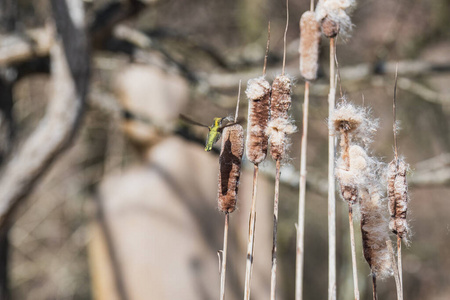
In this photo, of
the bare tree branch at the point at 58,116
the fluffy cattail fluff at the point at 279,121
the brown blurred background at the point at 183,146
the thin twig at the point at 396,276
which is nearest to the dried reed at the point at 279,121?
the fluffy cattail fluff at the point at 279,121

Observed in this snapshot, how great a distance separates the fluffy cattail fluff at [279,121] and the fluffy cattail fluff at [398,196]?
9cm

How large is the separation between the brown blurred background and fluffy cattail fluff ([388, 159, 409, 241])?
347 millimetres

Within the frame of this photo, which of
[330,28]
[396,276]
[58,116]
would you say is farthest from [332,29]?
[58,116]

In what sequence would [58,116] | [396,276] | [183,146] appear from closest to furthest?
[396,276]
[58,116]
[183,146]

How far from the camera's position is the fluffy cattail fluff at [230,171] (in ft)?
1.39

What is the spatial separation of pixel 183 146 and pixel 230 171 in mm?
1383

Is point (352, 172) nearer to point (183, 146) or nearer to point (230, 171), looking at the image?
point (230, 171)

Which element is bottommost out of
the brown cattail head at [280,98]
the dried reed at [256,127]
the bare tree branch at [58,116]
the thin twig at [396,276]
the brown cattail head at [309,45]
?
the thin twig at [396,276]

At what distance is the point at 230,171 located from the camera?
16.6 inches

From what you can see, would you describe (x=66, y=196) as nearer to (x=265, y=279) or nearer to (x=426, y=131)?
(x=265, y=279)

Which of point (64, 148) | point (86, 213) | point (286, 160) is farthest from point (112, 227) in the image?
point (86, 213)

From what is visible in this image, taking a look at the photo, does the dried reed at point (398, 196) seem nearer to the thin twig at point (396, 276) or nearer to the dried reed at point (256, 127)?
the thin twig at point (396, 276)

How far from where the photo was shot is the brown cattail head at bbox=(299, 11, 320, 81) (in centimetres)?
46

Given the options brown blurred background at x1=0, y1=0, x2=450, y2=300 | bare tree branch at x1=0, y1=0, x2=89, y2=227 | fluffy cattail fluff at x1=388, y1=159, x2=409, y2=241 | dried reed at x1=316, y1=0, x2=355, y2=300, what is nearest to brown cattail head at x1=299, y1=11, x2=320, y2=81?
dried reed at x1=316, y1=0, x2=355, y2=300
